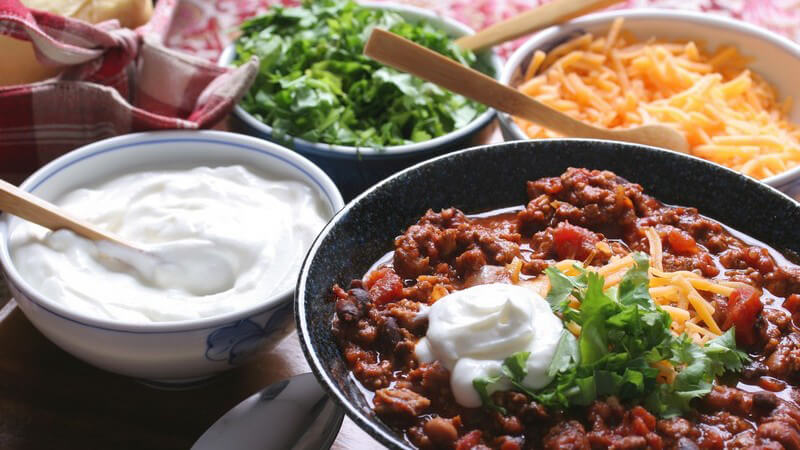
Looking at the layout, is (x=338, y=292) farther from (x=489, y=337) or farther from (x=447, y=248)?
(x=489, y=337)

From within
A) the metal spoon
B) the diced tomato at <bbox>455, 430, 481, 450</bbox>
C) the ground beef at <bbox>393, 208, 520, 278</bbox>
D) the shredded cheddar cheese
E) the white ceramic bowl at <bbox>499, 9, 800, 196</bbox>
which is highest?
the white ceramic bowl at <bbox>499, 9, 800, 196</bbox>

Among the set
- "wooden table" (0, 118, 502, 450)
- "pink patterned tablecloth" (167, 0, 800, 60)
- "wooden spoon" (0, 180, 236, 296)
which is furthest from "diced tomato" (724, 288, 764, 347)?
"pink patterned tablecloth" (167, 0, 800, 60)

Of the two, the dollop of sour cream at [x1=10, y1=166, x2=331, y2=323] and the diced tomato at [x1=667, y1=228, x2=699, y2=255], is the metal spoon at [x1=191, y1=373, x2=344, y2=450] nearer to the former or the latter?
the dollop of sour cream at [x1=10, y1=166, x2=331, y2=323]

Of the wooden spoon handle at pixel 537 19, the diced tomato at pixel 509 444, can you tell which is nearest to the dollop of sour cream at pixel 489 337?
the diced tomato at pixel 509 444

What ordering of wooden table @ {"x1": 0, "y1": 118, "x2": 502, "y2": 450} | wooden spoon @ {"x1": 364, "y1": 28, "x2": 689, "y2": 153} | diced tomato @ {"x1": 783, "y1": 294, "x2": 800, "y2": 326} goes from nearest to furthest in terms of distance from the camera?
diced tomato @ {"x1": 783, "y1": 294, "x2": 800, "y2": 326}
wooden table @ {"x1": 0, "y1": 118, "x2": 502, "y2": 450}
wooden spoon @ {"x1": 364, "y1": 28, "x2": 689, "y2": 153}

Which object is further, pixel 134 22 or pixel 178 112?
pixel 134 22

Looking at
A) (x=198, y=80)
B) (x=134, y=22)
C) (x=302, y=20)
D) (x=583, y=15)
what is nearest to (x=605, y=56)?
(x=583, y=15)

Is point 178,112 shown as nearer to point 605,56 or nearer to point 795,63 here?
point 605,56
